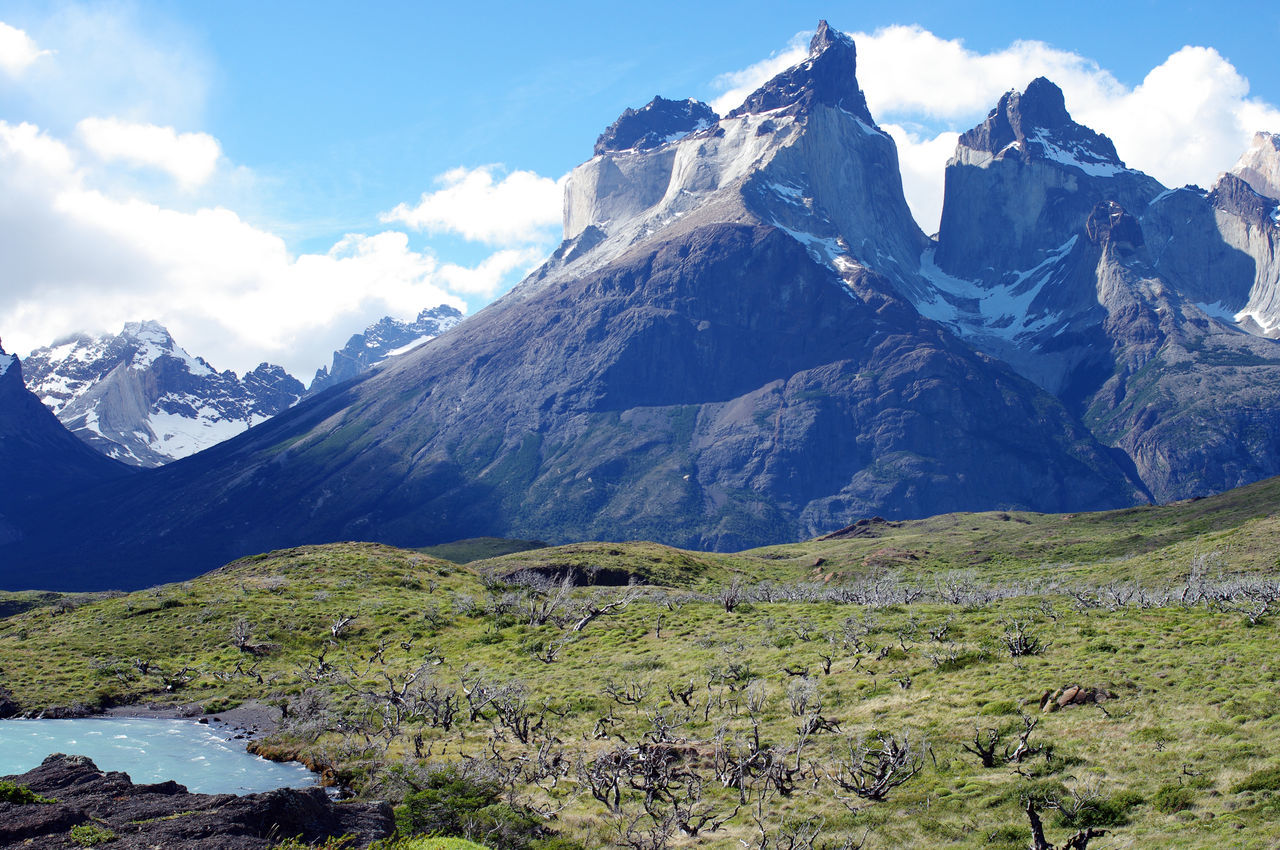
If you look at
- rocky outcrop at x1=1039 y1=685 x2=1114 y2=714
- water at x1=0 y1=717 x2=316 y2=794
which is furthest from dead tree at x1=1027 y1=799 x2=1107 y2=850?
water at x1=0 y1=717 x2=316 y2=794

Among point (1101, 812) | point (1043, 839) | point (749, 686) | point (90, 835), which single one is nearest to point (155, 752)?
point (90, 835)

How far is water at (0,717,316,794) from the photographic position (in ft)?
138

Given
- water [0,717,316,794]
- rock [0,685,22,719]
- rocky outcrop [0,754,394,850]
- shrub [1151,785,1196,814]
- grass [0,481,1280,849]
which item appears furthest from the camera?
rock [0,685,22,719]

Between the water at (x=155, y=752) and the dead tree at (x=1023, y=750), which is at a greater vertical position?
the dead tree at (x=1023, y=750)

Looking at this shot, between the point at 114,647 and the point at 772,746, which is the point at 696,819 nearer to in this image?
the point at 772,746

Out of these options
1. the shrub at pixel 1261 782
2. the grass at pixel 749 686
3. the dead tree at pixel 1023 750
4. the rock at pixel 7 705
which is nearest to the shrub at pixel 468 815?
the grass at pixel 749 686

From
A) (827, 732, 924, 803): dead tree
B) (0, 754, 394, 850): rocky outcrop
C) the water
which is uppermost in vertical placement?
(0, 754, 394, 850): rocky outcrop

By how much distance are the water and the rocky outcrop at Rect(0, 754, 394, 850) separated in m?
9.46

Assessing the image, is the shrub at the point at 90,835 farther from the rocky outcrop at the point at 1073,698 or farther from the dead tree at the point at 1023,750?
the rocky outcrop at the point at 1073,698

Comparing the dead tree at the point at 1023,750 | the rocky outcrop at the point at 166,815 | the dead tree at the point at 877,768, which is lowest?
the dead tree at the point at 877,768

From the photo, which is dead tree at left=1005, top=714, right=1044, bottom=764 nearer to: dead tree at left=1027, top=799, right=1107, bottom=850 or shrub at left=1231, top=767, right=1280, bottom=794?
shrub at left=1231, top=767, right=1280, bottom=794

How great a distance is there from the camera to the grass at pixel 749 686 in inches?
1202

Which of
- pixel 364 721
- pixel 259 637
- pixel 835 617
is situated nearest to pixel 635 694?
pixel 364 721

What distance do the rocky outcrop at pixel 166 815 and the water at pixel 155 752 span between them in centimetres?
946
